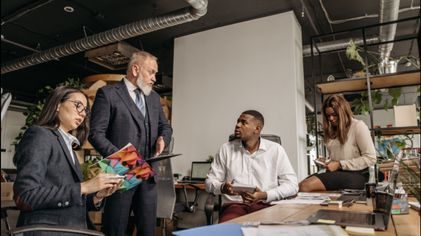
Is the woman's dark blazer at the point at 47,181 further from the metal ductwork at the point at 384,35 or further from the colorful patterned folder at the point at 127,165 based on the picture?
the metal ductwork at the point at 384,35

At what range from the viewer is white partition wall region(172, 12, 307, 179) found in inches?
144

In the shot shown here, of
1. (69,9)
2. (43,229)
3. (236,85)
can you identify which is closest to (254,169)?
(43,229)

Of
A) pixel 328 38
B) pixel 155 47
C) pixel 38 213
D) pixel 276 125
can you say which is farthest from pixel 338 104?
pixel 155 47

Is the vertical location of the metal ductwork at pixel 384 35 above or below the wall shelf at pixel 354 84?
above

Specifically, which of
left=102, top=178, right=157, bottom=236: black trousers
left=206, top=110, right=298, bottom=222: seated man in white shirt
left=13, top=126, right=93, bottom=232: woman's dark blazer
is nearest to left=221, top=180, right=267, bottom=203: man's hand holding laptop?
left=206, top=110, right=298, bottom=222: seated man in white shirt

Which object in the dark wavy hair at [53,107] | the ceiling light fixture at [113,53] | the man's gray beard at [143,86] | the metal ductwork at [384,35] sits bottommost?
the dark wavy hair at [53,107]

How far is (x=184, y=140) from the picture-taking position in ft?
13.9

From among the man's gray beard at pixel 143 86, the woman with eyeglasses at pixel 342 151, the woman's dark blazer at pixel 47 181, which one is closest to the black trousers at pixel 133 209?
the woman's dark blazer at pixel 47 181

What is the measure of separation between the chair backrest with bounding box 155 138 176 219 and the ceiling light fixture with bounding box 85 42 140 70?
225 cm

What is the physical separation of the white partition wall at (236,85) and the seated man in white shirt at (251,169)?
5.36ft

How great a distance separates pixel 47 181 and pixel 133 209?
630 millimetres

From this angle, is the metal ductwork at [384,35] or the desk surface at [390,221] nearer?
the desk surface at [390,221]

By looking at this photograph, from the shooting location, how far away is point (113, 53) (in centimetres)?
439

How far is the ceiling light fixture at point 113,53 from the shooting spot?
14.0 feet
